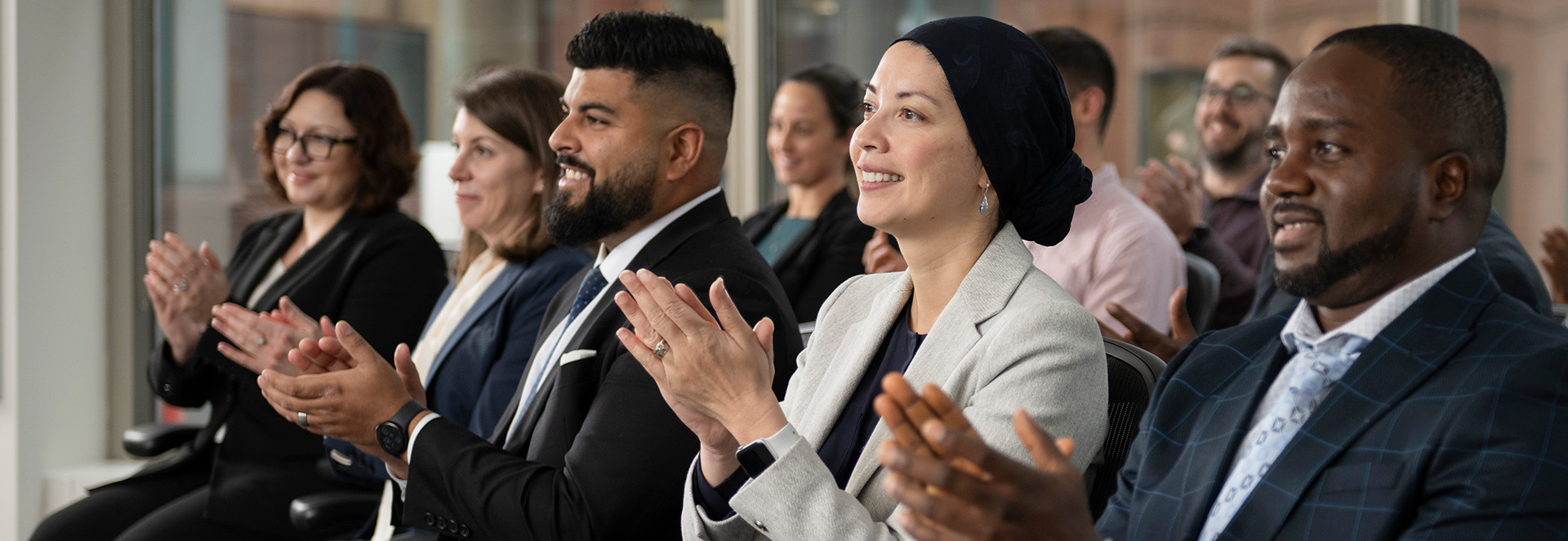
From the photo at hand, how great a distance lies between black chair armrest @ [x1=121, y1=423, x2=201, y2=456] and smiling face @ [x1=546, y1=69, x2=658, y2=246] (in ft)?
5.15

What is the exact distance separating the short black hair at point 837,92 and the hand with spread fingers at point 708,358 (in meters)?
2.21

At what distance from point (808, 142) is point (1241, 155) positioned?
1.22 m

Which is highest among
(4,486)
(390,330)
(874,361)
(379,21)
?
(379,21)

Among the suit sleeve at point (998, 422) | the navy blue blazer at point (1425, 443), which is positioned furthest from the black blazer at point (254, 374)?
the navy blue blazer at point (1425, 443)

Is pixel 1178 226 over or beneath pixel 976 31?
beneath

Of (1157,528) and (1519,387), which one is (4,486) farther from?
(1519,387)

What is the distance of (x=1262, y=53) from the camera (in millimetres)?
3500

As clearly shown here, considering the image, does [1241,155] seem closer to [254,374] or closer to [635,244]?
[635,244]

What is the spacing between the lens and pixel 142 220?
14.9 feet

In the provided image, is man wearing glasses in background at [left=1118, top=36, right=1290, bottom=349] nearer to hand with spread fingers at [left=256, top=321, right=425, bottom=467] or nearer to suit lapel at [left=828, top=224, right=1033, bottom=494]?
suit lapel at [left=828, top=224, right=1033, bottom=494]

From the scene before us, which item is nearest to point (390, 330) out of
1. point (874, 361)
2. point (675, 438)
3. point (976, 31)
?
point (675, 438)

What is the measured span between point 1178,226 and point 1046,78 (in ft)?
5.34

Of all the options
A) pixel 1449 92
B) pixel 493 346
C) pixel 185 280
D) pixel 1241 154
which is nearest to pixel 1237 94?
pixel 1241 154

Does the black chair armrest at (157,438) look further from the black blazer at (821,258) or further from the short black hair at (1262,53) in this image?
the short black hair at (1262,53)
